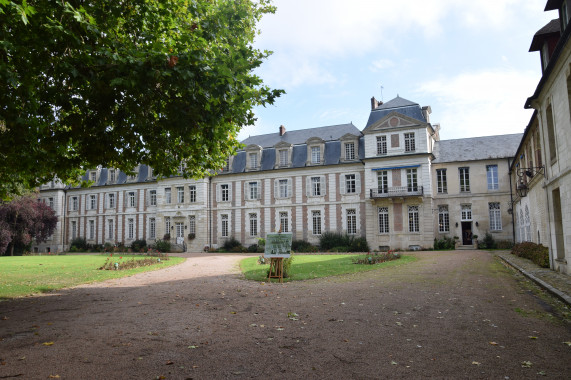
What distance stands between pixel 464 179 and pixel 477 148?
107 inches

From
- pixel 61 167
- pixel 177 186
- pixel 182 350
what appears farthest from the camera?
pixel 177 186

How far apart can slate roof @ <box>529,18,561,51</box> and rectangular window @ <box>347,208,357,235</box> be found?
691 inches

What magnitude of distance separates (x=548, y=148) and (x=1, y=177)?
14.6 meters

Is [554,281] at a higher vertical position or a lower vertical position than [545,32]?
lower

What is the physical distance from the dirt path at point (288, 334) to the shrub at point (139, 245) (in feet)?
83.9

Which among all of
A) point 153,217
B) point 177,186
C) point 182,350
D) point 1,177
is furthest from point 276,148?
point 182,350

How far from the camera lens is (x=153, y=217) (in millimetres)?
35688

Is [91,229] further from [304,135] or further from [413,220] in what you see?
[413,220]

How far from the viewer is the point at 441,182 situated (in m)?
28.1

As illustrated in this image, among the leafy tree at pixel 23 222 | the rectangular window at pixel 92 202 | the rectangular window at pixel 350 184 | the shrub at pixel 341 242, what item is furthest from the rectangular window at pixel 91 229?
the rectangular window at pixel 350 184

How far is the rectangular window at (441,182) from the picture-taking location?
27.9m

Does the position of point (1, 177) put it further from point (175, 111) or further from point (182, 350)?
point (182, 350)

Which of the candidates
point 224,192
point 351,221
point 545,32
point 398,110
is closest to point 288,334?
point 545,32

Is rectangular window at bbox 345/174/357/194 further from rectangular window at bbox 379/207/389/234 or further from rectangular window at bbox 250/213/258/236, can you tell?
rectangular window at bbox 250/213/258/236
